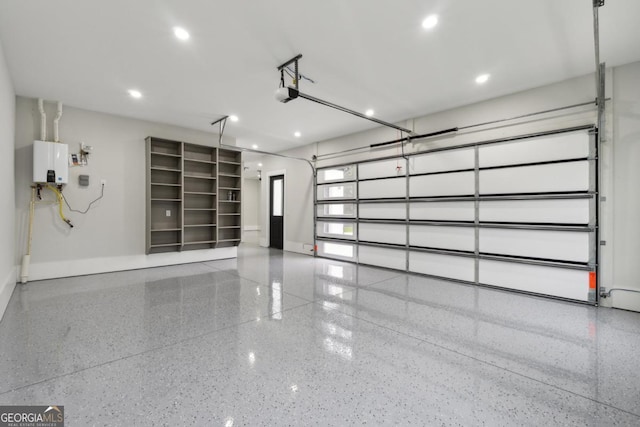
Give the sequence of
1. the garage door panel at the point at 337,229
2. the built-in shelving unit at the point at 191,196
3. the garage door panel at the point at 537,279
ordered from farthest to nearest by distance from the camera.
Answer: the garage door panel at the point at 337,229
the built-in shelving unit at the point at 191,196
the garage door panel at the point at 537,279

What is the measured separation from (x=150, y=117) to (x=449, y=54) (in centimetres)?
536

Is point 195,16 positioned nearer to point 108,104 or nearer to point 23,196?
point 108,104

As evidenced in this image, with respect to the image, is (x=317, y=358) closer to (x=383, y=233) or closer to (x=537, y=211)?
(x=537, y=211)

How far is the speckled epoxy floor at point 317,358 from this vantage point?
159 centimetres

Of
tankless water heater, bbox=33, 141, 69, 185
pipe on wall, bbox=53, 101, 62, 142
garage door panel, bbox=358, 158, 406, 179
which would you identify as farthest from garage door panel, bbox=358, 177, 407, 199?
pipe on wall, bbox=53, 101, 62, 142

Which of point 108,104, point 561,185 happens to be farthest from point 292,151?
point 561,185

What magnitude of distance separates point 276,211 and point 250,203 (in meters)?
5.55

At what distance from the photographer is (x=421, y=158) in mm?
5145

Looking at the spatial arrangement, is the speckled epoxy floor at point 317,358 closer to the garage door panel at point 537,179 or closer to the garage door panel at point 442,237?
the garage door panel at point 442,237

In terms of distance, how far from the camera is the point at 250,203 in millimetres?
13672

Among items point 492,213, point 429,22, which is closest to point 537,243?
point 492,213

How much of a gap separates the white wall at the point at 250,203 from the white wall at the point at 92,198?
7562 mm

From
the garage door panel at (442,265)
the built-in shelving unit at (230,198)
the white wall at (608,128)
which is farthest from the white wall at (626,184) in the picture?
the built-in shelving unit at (230,198)

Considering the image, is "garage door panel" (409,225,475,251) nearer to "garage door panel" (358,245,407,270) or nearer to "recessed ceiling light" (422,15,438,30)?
"garage door panel" (358,245,407,270)
